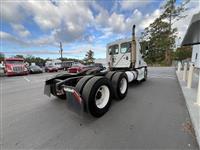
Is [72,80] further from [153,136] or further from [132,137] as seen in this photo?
[153,136]

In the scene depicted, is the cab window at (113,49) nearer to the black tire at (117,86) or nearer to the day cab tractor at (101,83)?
the day cab tractor at (101,83)

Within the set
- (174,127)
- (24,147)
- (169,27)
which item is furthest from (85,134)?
(169,27)

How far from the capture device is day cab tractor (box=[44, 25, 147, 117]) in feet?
9.25

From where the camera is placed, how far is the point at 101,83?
3172 millimetres

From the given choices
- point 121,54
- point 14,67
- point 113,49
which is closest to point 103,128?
point 121,54

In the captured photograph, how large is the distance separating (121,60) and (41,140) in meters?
5.46

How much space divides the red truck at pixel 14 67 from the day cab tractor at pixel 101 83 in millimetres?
13294

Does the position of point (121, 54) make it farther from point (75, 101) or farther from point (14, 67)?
point (14, 67)

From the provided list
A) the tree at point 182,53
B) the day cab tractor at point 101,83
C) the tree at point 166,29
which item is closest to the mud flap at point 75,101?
the day cab tractor at point 101,83

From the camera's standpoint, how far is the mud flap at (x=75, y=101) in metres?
2.65

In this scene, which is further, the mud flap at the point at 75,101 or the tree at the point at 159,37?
the tree at the point at 159,37

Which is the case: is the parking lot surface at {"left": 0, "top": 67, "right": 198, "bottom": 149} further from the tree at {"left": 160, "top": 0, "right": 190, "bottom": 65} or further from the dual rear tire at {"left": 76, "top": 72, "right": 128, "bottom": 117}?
the tree at {"left": 160, "top": 0, "right": 190, "bottom": 65}

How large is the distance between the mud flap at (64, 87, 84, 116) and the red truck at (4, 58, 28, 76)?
15.1 meters

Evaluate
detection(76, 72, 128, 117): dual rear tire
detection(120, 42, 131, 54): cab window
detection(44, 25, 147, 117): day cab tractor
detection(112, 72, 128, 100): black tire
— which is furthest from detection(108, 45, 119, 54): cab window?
detection(76, 72, 128, 117): dual rear tire
